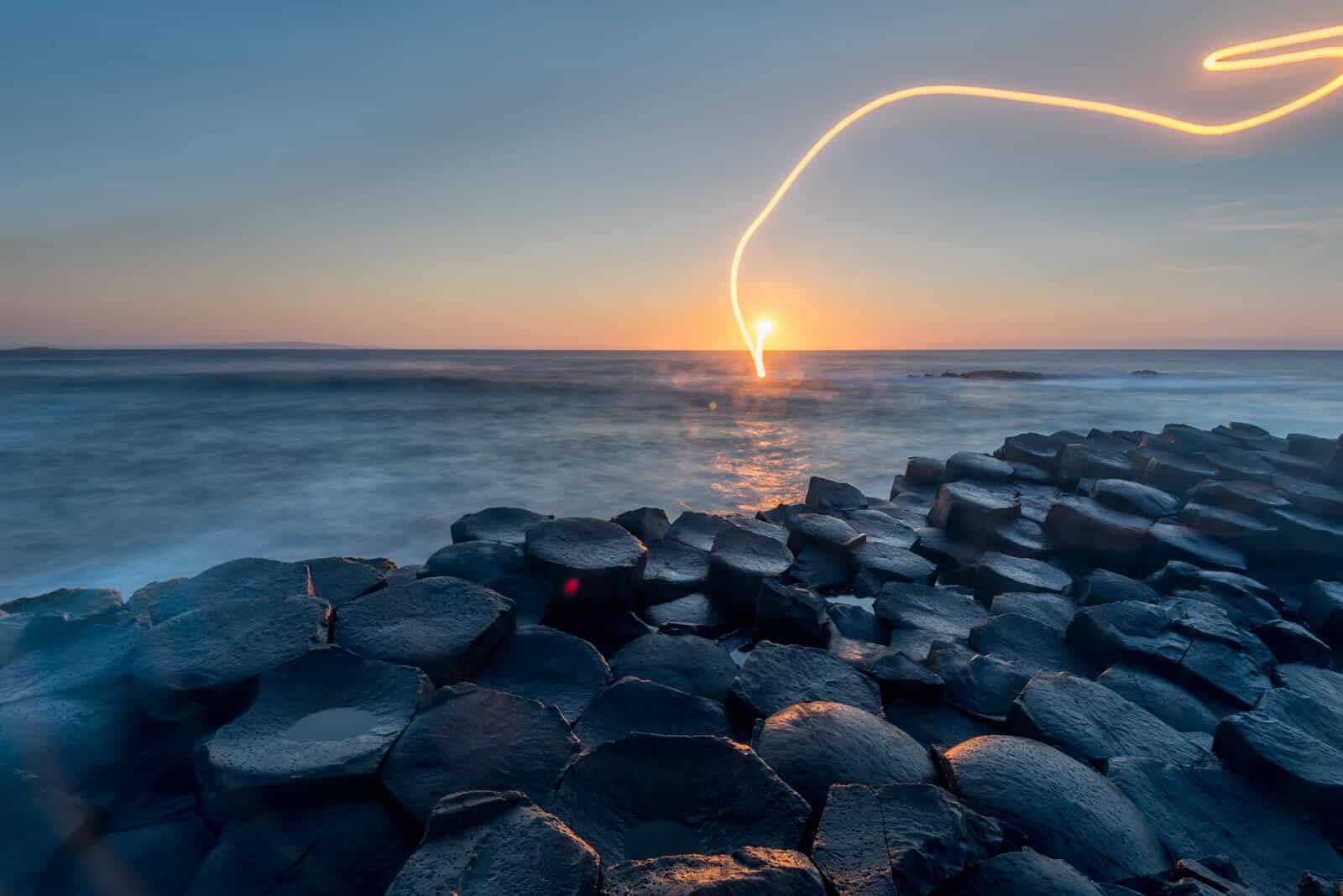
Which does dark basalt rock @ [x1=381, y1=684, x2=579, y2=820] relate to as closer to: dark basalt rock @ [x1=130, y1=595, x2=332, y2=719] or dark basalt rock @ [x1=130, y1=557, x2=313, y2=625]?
dark basalt rock @ [x1=130, y1=595, x2=332, y2=719]

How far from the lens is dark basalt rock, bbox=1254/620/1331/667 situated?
13.2ft

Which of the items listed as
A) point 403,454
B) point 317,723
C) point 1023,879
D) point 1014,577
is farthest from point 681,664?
point 403,454

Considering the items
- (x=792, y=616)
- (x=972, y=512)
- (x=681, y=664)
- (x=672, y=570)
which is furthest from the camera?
(x=972, y=512)

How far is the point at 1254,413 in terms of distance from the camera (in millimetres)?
24641

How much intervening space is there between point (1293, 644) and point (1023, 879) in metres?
3.73

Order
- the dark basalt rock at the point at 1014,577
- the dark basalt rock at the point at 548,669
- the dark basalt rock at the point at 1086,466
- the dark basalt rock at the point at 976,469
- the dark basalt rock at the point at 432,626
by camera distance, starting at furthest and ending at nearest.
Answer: the dark basalt rock at the point at 1086,466, the dark basalt rock at the point at 976,469, the dark basalt rock at the point at 1014,577, the dark basalt rock at the point at 548,669, the dark basalt rock at the point at 432,626

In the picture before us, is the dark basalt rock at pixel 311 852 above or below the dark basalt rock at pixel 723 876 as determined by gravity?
below

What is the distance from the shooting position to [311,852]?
84.4 inches

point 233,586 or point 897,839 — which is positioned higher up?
point 233,586

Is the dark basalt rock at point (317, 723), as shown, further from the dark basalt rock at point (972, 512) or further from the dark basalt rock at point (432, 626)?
the dark basalt rock at point (972, 512)

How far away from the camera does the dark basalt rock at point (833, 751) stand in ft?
7.73

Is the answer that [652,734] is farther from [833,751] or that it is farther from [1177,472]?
[1177,472]

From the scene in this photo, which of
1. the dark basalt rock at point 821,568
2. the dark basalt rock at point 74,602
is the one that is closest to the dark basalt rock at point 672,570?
the dark basalt rock at point 821,568

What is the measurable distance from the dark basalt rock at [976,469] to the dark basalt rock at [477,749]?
6.11m
